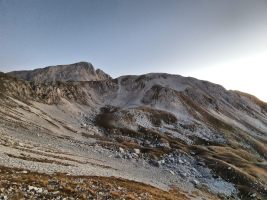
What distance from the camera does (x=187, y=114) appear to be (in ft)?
529

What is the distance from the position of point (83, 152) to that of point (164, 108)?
9865 cm

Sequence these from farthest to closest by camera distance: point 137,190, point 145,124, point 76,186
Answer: point 145,124 < point 137,190 < point 76,186

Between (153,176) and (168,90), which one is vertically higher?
(168,90)

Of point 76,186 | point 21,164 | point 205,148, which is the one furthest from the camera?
point 205,148

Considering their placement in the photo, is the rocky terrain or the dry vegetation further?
the rocky terrain

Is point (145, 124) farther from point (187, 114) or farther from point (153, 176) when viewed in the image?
point (153, 176)

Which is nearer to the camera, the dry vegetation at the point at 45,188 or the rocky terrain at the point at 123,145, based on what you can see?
the dry vegetation at the point at 45,188

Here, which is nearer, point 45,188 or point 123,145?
point 45,188

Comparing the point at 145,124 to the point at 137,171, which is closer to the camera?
the point at 137,171

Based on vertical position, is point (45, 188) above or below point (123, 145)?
above

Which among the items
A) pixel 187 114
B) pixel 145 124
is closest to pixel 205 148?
pixel 145 124

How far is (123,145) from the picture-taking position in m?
87.3

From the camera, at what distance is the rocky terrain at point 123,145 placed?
117 ft

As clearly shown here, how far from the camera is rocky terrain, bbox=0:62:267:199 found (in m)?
35.7
